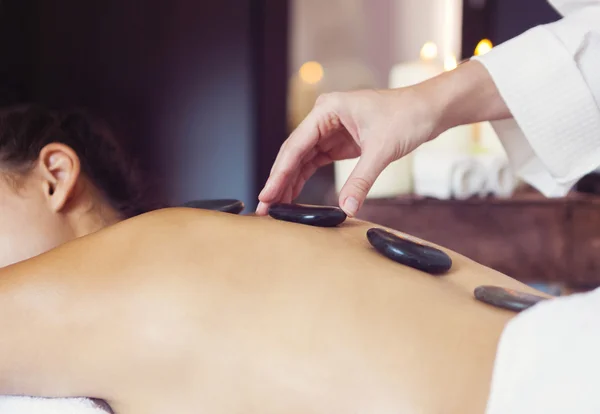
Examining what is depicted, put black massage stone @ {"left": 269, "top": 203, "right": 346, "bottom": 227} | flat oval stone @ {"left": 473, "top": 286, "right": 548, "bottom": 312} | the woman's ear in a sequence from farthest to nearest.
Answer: the woman's ear → black massage stone @ {"left": 269, "top": 203, "right": 346, "bottom": 227} → flat oval stone @ {"left": 473, "top": 286, "right": 548, "bottom": 312}

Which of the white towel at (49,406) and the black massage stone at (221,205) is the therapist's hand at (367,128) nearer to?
the black massage stone at (221,205)

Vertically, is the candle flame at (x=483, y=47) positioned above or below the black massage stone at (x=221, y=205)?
above

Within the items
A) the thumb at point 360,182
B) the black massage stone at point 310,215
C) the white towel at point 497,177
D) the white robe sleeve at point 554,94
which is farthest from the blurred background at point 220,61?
the black massage stone at point 310,215

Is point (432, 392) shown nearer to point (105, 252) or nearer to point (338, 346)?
point (338, 346)

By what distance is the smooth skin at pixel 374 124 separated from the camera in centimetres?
86

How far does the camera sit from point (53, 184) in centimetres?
90

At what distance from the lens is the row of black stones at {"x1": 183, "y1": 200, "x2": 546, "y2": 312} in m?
0.56

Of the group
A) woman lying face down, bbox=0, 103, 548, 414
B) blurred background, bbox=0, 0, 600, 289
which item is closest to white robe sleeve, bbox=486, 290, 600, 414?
woman lying face down, bbox=0, 103, 548, 414

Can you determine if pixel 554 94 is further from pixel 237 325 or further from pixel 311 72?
pixel 311 72

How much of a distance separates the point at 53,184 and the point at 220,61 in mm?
1132

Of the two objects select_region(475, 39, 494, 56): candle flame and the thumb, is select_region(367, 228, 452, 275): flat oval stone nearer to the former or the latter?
the thumb

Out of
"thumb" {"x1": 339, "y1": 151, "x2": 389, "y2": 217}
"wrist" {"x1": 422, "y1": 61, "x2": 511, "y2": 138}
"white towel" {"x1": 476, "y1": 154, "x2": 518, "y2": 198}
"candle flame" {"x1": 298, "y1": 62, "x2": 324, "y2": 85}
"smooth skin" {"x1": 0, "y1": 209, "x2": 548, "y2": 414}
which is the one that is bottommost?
"white towel" {"x1": 476, "y1": 154, "x2": 518, "y2": 198}

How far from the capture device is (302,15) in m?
Result: 1.99

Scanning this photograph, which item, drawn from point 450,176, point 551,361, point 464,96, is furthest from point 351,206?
point 450,176
